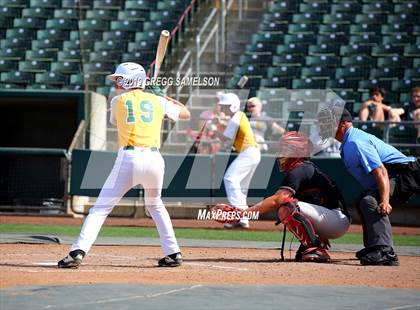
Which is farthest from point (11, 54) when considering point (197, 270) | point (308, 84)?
point (197, 270)

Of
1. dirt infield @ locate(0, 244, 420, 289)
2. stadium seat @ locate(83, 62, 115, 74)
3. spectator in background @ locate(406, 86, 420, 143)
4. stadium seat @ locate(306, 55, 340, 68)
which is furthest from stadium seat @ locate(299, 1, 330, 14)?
dirt infield @ locate(0, 244, 420, 289)

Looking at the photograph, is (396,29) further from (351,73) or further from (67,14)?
(67,14)

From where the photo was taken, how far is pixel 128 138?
30.1ft

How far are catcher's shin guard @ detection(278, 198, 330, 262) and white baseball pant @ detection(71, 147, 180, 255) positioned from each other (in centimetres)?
138

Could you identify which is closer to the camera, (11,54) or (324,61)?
(324,61)

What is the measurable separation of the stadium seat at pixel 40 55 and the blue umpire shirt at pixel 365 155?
13726 millimetres

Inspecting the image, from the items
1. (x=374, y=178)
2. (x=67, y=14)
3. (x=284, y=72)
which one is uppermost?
(x=67, y=14)

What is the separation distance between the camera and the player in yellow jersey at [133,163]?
9.12 metres

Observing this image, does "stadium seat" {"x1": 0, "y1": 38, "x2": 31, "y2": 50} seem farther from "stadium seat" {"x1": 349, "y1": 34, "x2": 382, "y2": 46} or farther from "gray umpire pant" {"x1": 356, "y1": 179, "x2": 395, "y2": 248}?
"gray umpire pant" {"x1": 356, "y1": 179, "x2": 395, "y2": 248}

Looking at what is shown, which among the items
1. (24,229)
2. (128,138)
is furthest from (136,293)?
(24,229)

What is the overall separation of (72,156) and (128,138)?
9105 mm

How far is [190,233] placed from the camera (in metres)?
15.2

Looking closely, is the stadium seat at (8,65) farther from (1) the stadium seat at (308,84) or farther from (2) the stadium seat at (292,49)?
(1) the stadium seat at (308,84)

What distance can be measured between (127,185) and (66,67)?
1340 cm
